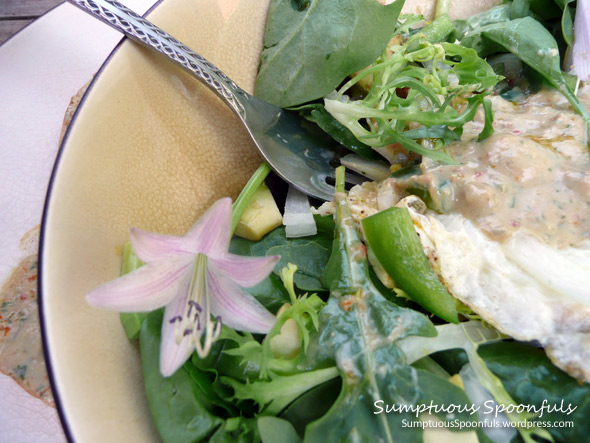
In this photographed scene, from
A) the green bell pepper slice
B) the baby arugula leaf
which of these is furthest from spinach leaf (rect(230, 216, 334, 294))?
the green bell pepper slice

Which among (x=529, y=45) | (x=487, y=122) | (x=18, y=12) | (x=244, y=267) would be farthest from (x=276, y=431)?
(x=18, y=12)

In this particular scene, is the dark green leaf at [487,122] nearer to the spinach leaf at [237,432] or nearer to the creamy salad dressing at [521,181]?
the creamy salad dressing at [521,181]

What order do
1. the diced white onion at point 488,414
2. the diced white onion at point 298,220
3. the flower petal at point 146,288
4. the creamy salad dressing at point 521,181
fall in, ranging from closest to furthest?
the flower petal at point 146,288, the diced white onion at point 488,414, the creamy salad dressing at point 521,181, the diced white onion at point 298,220

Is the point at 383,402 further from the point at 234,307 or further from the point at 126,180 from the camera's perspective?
the point at 126,180

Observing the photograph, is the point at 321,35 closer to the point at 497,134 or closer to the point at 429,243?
the point at 497,134

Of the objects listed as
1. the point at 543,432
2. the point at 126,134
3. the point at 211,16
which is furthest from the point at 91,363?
the point at 211,16

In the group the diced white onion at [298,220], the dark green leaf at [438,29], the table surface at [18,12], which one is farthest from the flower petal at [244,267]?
the table surface at [18,12]

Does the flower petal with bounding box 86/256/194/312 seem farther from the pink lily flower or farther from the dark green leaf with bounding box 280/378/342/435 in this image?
the dark green leaf with bounding box 280/378/342/435
